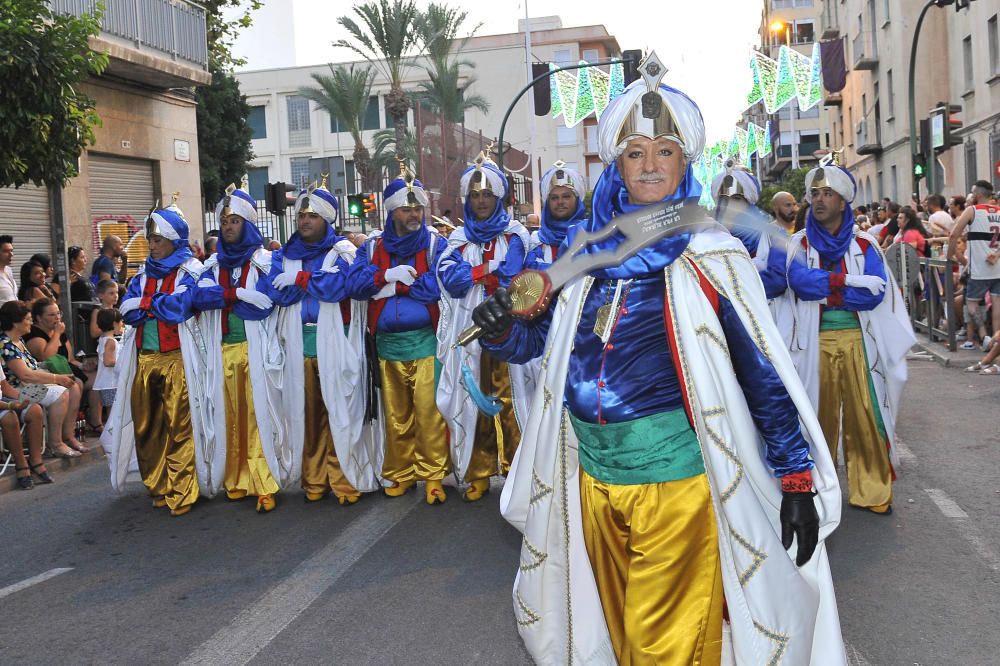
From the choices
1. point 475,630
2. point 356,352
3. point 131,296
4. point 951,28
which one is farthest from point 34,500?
point 951,28

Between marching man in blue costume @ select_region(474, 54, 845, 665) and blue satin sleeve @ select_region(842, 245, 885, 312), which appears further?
blue satin sleeve @ select_region(842, 245, 885, 312)

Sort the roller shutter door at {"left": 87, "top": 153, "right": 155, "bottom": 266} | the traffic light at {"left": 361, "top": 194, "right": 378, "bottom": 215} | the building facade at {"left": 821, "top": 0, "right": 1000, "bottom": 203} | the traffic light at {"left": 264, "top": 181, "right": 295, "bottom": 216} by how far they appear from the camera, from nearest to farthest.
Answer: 1. the traffic light at {"left": 264, "top": 181, "right": 295, "bottom": 216}
2. the roller shutter door at {"left": 87, "top": 153, "right": 155, "bottom": 266}
3. the traffic light at {"left": 361, "top": 194, "right": 378, "bottom": 215}
4. the building facade at {"left": 821, "top": 0, "right": 1000, "bottom": 203}

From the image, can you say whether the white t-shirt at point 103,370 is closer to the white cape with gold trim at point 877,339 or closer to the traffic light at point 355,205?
the white cape with gold trim at point 877,339

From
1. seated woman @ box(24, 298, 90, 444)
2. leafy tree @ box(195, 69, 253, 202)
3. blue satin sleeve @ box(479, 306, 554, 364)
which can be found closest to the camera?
blue satin sleeve @ box(479, 306, 554, 364)

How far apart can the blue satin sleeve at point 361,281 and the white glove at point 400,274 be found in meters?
0.11

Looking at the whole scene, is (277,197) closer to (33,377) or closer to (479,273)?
(33,377)

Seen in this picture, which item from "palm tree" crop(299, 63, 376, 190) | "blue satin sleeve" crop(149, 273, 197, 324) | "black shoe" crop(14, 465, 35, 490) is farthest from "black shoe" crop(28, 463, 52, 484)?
"palm tree" crop(299, 63, 376, 190)

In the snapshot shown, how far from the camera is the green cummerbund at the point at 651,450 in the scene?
10.8ft

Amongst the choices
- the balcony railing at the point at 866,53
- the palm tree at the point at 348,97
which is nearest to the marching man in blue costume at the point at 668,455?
the palm tree at the point at 348,97

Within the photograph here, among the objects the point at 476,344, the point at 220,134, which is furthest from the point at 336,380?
the point at 220,134

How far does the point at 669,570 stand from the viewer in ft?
10.5

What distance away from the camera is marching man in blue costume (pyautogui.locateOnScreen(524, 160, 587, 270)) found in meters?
7.53

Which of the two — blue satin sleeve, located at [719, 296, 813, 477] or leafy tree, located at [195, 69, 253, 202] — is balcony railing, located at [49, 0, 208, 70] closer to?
leafy tree, located at [195, 69, 253, 202]

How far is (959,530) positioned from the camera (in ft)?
20.9
